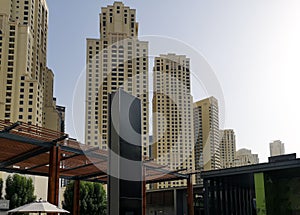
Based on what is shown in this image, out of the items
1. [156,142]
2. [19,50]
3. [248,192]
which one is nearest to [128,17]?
[19,50]

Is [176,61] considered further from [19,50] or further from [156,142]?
[19,50]

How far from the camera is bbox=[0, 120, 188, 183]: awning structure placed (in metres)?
14.3

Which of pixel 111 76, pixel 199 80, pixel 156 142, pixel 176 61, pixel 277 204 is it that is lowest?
pixel 277 204

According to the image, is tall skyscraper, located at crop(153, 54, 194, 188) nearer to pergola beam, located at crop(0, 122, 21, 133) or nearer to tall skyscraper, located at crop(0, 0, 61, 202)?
pergola beam, located at crop(0, 122, 21, 133)

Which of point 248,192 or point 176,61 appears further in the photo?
point 248,192

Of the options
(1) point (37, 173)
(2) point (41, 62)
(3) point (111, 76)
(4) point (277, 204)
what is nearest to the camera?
(3) point (111, 76)

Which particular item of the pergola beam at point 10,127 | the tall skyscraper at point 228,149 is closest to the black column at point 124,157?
the pergola beam at point 10,127

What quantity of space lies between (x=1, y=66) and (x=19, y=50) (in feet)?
13.5

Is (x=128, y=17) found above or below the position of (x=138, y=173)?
above

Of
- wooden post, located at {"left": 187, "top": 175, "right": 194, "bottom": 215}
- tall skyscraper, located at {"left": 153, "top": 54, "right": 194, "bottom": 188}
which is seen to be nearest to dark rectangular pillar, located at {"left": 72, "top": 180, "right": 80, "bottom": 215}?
wooden post, located at {"left": 187, "top": 175, "right": 194, "bottom": 215}

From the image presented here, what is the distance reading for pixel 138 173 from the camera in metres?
8.54

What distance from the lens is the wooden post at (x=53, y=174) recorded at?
15.3 m

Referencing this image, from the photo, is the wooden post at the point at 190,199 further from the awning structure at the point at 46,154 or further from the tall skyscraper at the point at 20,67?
the tall skyscraper at the point at 20,67

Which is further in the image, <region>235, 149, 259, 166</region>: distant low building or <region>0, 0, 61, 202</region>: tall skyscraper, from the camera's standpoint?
<region>0, 0, 61, 202</region>: tall skyscraper
